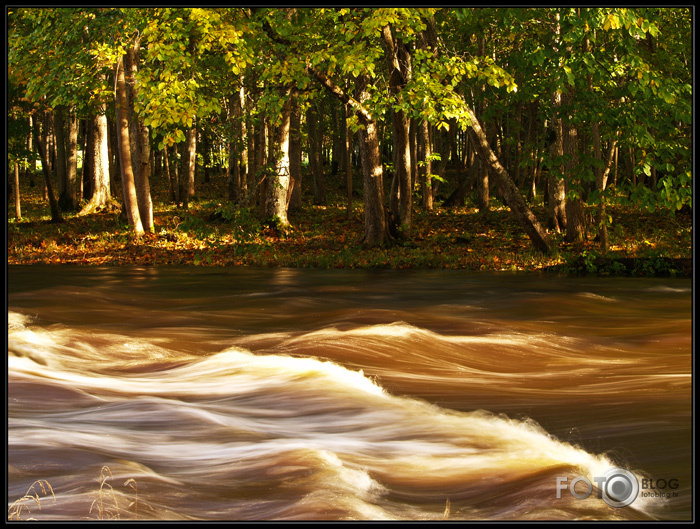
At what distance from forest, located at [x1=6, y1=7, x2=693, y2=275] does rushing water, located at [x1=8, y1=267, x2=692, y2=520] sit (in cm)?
434

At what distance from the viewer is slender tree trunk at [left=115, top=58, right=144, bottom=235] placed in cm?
2266

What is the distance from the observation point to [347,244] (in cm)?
2255

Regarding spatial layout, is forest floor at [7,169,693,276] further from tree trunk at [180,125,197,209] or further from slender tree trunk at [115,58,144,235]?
tree trunk at [180,125,197,209]

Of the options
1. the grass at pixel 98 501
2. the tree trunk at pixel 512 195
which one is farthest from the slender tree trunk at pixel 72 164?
the grass at pixel 98 501

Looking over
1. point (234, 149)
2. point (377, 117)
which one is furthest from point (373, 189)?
point (234, 149)

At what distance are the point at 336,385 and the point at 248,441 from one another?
6.50 ft

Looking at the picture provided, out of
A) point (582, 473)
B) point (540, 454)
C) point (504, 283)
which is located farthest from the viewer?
point (504, 283)

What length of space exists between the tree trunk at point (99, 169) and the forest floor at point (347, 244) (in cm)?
95

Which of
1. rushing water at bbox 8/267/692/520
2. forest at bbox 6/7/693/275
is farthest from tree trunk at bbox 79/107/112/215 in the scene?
rushing water at bbox 8/267/692/520

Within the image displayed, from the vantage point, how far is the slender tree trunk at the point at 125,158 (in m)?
22.7

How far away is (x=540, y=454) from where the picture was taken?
5707mm

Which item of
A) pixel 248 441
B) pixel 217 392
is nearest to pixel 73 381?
pixel 217 392

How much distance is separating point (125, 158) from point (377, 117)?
9.82 metres

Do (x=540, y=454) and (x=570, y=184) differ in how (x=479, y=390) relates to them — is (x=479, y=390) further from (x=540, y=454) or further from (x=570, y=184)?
(x=570, y=184)
